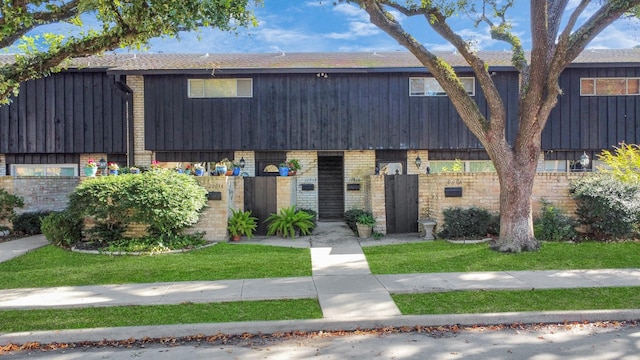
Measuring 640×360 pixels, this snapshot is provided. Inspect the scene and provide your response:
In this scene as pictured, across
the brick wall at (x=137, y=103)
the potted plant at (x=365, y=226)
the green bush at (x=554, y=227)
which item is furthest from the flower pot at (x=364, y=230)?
the brick wall at (x=137, y=103)

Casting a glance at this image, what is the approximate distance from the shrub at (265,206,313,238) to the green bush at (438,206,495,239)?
3.85 meters

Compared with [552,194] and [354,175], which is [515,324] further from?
[354,175]

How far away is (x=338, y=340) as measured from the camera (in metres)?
5.16

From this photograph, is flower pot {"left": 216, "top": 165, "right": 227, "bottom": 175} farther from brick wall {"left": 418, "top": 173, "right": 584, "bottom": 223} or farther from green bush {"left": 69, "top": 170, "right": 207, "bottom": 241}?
brick wall {"left": 418, "top": 173, "right": 584, "bottom": 223}

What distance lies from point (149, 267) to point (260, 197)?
15.4ft

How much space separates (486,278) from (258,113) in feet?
33.6

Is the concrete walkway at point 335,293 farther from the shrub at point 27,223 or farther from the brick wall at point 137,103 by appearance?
the brick wall at point 137,103

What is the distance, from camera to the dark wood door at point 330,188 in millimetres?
15961

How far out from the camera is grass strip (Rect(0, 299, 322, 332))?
5.47 meters

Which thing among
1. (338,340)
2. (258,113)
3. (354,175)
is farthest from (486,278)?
(258,113)

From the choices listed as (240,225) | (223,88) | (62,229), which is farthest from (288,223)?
(223,88)

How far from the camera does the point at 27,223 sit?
13.0 meters

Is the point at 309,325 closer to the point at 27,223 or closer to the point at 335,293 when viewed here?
the point at 335,293

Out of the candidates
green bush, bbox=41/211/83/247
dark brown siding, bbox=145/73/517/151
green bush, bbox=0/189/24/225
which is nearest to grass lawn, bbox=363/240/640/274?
dark brown siding, bbox=145/73/517/151
